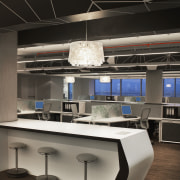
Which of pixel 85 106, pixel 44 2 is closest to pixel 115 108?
pixel 85 106

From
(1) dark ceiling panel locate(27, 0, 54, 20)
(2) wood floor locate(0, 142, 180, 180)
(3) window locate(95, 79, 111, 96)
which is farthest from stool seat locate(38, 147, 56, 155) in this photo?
(3) window locate(95, 79, 111, 96)

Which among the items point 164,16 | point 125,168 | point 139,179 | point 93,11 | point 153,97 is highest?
point 164,16

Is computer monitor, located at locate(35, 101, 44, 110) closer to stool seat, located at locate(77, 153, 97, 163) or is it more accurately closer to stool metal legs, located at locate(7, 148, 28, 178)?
stool metal legs, located at locate(7, 148, 28, 178)

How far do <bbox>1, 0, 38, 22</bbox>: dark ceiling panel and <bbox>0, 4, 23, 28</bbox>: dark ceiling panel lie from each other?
0.36 ft

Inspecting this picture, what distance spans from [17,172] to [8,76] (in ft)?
5.76

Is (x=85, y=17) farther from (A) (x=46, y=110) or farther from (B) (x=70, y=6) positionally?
(A) (x=46, y=110)

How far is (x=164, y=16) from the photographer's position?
3730 mm

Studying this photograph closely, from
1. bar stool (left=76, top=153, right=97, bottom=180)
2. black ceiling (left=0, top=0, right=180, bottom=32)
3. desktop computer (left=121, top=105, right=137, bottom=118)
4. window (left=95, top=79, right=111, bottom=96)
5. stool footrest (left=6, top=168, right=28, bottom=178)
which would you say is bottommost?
stool footrest (left=6, top=168, right=28, bottom=178)

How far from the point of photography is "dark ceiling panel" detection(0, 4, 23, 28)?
2882mm

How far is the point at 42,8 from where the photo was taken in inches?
108

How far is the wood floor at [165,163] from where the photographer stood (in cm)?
462

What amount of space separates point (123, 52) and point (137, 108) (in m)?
2.42

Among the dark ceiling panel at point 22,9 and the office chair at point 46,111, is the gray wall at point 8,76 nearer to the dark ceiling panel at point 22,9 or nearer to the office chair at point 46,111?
the dark ceiling panel at point 22,9

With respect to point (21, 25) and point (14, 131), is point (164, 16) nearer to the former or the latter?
point (21, 25)
